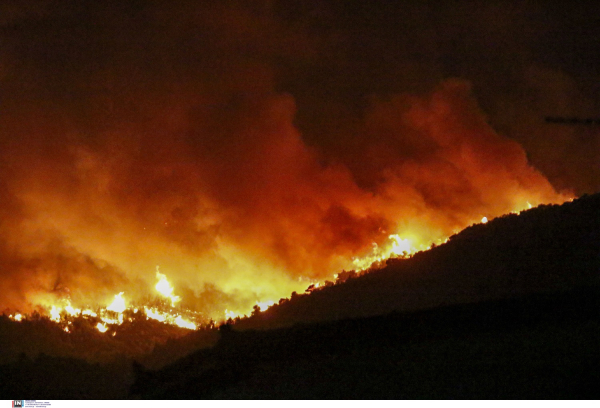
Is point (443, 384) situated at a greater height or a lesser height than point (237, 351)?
lesser

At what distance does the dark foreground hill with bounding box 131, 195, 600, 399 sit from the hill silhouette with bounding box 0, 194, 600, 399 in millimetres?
23

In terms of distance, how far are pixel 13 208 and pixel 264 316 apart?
37.2ft

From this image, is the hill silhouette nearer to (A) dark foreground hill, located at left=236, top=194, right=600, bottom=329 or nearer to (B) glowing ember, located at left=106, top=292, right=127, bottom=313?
(A) dark foreground hill, located at left=236, top=194, right=600, bottom=329

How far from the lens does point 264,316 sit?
11.2 m

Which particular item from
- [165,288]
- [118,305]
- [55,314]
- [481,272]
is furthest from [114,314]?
[481,272]

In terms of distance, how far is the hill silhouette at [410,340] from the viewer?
7984 millimetres

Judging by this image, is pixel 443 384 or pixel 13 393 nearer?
pixel 443 384

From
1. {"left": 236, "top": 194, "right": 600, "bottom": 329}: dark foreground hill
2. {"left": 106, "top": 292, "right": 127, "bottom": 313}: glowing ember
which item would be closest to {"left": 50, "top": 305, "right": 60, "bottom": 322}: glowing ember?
{"left": 106, "top": 292, "right": 127, "bottom": 313}: glowing ember

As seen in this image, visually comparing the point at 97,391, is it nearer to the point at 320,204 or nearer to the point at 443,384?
the point at 443,384

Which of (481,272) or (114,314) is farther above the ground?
(481,272)

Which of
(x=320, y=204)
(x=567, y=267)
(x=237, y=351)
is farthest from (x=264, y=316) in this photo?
(x=320, y=204)

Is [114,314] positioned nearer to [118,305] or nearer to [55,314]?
[118,305]

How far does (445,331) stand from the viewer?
9.20 metres

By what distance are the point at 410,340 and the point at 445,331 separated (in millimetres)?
596
